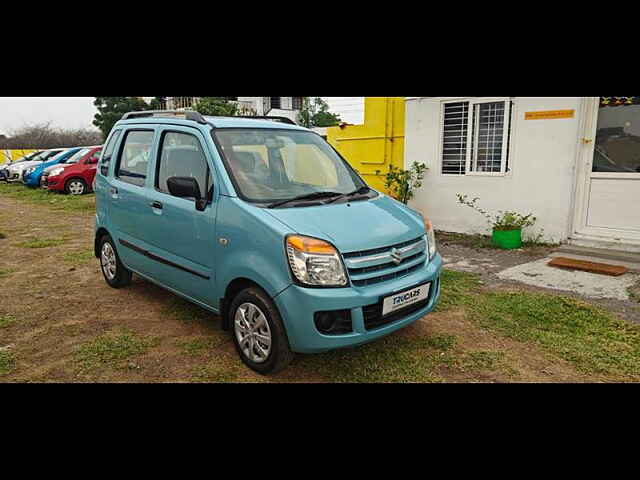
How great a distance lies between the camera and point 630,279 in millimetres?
5648

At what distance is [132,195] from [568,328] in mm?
4488

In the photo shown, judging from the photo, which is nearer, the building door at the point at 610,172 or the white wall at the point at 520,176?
the building door at the point at 610,172

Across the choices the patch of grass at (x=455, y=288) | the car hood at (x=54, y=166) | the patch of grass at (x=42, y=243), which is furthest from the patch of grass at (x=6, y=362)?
the car hood at (x=54, y=166)

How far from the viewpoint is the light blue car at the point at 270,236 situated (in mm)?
3174

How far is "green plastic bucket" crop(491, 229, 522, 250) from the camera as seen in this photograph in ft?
24.4

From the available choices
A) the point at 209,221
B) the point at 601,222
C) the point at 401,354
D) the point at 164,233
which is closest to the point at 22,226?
the point at 164,233

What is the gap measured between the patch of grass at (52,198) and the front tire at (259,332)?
425 inches

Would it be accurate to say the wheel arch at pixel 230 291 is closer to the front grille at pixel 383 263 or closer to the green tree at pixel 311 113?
the front grille at pixel 383 263

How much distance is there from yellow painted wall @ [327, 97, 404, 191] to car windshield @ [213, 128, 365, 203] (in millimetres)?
5398

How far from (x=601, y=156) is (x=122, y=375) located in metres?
7.15

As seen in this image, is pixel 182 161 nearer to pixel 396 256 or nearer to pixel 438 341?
pixel 396 256

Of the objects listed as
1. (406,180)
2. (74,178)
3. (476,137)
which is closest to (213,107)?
(74,178)

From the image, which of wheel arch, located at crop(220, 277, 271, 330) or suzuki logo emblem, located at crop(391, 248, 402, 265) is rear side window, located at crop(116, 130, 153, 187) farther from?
suzuki logo emblem, located at crop(391, 248, 402, 265)
